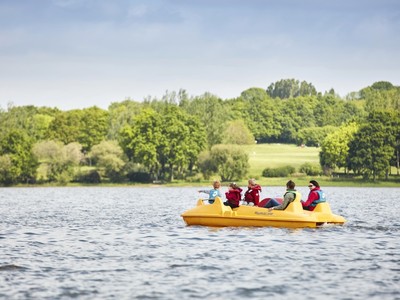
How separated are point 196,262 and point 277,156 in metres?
127

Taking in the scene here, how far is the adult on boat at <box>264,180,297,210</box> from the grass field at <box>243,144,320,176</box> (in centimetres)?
8840

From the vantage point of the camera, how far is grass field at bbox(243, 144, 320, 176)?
434 ft

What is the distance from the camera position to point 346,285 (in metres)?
19.7

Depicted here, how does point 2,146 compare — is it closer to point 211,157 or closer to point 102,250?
point 211,157

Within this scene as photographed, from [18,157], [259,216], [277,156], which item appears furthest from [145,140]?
[259,216]

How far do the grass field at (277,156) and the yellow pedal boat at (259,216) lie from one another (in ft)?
288

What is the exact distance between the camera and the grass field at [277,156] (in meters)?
132

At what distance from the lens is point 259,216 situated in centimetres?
A: 3344

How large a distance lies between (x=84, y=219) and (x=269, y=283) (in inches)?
975

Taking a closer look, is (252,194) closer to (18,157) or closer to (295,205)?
(295,205)

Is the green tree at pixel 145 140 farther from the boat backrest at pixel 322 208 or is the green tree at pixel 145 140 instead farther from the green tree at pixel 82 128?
the boat backrest at pixel 322 208

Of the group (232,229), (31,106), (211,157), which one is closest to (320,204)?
(232,229)

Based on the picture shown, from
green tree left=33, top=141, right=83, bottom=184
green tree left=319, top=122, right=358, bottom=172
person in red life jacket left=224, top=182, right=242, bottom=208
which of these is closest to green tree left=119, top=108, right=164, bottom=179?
green tree left=33, top=141, right=83, bottom=184

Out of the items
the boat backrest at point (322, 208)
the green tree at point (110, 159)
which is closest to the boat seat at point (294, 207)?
the boat backrest at point (322, 208)
